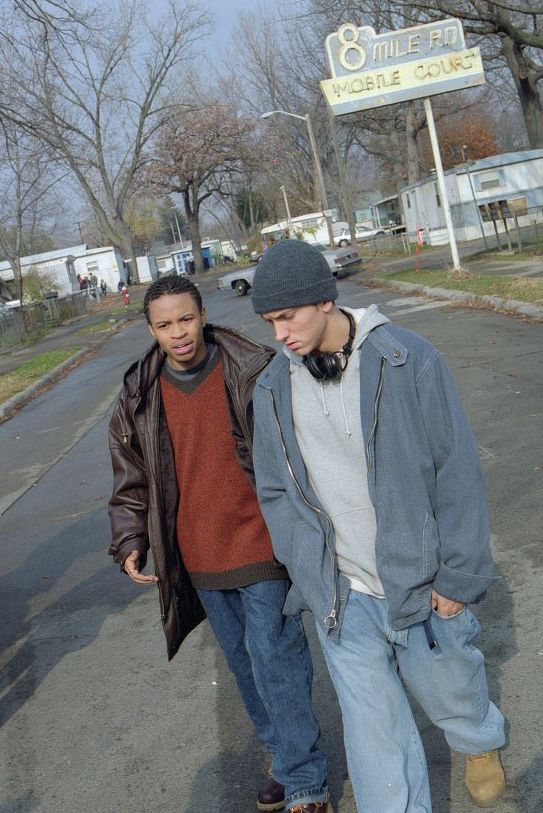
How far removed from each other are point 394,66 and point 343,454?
22712mm

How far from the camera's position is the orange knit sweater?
3174 mm

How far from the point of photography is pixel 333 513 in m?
2.70

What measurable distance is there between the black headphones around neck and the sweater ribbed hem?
2.65 feet

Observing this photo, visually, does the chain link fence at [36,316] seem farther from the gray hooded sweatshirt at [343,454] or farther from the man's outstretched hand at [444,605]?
the man's outstretched hand at [444,605]

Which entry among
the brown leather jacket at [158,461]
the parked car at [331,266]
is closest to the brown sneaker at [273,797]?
the brown leather jacket at [158,461]

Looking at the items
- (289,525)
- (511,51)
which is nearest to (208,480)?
(289,525)

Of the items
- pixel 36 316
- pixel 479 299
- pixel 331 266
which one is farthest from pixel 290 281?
pixel 36 316

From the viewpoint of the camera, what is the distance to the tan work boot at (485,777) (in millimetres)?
3055

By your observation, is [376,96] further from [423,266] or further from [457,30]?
[423,266]

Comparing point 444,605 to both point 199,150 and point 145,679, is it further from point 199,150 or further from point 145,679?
point 199,150

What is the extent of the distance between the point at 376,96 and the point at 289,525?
74.4 feet

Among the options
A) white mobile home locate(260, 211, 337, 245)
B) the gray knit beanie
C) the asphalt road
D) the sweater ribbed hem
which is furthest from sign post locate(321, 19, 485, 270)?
white mobile home locate(260, 211, 337, 245)

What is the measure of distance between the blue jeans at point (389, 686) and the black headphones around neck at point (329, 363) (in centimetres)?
62

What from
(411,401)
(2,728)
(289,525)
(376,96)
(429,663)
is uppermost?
(376,96)
